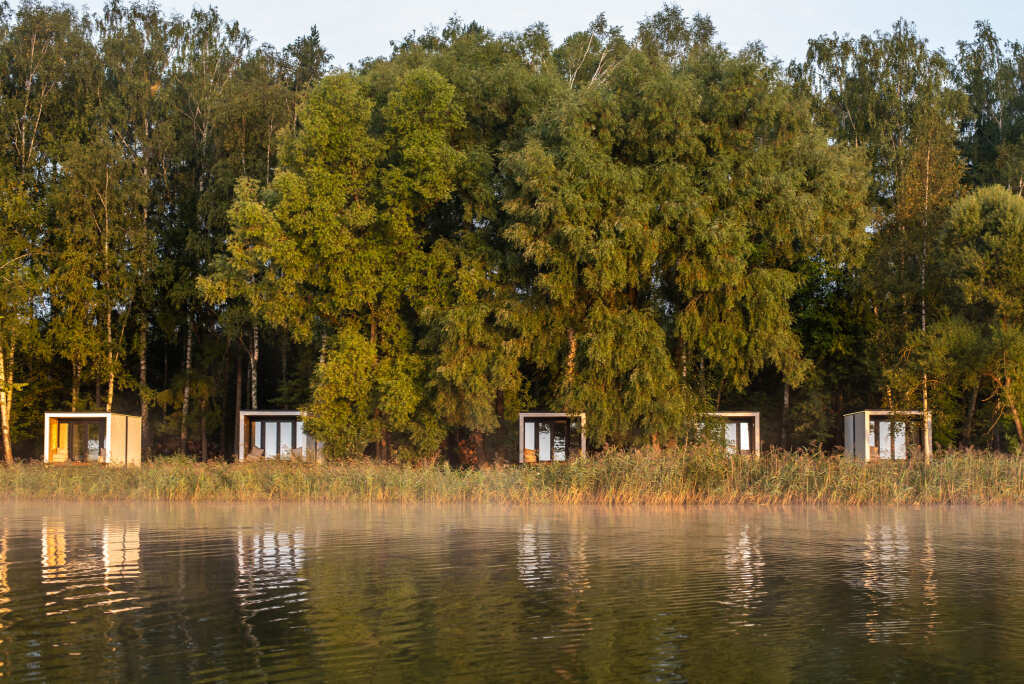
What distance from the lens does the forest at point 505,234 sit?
36812 mm

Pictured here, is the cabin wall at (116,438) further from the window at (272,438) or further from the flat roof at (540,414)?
the flat roof at (540,414)

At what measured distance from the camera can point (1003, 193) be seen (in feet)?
126

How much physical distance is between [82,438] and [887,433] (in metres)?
28.8

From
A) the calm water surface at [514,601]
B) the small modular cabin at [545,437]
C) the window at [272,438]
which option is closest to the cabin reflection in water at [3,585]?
the calm water surface at [514,601]

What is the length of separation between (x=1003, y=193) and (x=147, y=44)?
3381 cm

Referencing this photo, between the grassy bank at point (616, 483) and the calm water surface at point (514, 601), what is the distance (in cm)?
479

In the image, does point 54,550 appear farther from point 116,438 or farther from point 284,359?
point 284,359

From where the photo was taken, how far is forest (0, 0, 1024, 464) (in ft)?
121

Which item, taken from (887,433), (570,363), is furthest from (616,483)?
(887,433)

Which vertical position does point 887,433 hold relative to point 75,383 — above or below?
below

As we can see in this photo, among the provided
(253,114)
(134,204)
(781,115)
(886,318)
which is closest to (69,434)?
(134,204)

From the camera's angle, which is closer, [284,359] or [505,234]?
[505,234]

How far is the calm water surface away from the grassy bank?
4788mm

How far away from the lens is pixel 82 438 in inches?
1706
